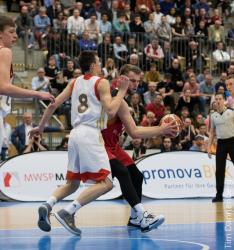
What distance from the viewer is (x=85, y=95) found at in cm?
953

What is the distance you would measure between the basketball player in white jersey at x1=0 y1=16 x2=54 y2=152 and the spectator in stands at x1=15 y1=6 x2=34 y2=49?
1503 centimetres

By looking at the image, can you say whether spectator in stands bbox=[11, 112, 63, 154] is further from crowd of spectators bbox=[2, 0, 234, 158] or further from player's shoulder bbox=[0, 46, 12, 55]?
player's shoulder bbox=[0, 46, 12, 55]

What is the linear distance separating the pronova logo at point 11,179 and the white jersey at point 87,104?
7438 millimetres

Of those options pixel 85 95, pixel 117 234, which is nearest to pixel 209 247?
pixel 117 234

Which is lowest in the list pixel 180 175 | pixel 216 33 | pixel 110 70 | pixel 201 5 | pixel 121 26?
pixel 180 175

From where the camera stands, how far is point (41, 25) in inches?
947

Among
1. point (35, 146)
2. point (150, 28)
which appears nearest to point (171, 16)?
point (150, 28)

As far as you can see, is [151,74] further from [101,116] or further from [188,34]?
[101,116]

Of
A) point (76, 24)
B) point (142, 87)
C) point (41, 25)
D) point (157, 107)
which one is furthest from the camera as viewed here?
point (76, 24)

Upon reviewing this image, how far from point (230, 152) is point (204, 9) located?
1305cm

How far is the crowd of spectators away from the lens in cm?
2130

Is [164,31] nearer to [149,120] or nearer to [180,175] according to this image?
Result: [149,120]

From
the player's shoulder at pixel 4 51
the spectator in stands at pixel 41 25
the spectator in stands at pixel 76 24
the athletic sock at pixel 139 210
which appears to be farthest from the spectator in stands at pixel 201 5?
the player's shoulder at pixel 4 51

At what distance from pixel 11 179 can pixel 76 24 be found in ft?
27.9
